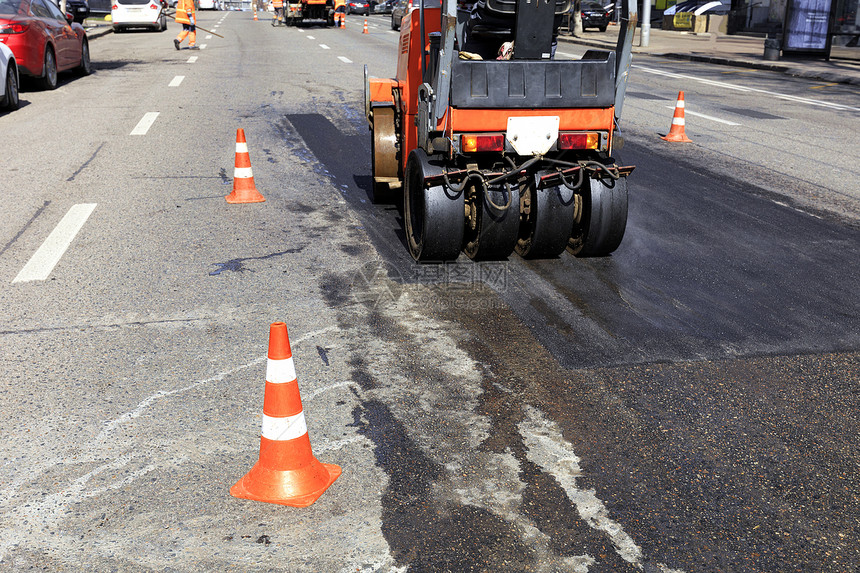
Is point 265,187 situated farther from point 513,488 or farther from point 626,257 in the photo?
point 513,488

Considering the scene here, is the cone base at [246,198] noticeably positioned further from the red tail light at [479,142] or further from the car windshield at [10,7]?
the car windshield at [10,7]

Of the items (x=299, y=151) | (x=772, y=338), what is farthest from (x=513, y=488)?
(x=299, y=151)

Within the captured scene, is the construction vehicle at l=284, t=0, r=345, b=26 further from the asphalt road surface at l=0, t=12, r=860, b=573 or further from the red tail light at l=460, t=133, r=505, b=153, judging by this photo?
the red tail light at l=460, t=133, r=505, b=153

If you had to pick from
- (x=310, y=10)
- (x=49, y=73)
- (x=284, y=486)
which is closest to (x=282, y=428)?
(x=284, y=486)

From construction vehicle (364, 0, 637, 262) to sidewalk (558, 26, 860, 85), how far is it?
17.7 m

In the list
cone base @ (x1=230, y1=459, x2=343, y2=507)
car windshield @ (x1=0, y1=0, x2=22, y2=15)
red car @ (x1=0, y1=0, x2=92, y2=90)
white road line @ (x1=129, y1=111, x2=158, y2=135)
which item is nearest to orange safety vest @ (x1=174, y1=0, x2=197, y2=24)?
red car @ (x1=0, y1=0, x2=92, y2=90)

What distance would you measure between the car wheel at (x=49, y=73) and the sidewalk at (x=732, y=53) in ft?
62.3

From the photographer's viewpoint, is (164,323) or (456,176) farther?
(456,176)

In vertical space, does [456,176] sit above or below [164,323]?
above

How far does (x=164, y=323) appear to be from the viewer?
5.34m

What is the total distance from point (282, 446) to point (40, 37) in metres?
14.4

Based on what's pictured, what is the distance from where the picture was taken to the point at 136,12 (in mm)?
34875

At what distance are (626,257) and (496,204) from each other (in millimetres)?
1451

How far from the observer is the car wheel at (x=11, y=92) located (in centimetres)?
1359
